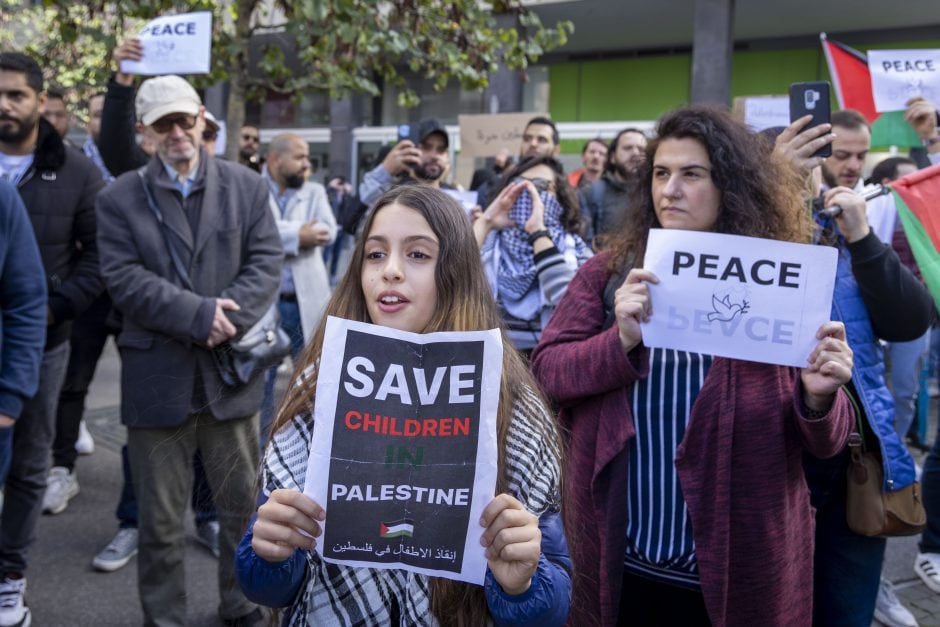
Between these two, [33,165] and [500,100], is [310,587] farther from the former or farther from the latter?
[500,100]

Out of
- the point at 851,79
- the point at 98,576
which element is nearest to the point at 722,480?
the point at 98,576

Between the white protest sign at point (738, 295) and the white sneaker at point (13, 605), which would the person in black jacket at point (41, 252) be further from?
the white protest sign at point (738, 295)

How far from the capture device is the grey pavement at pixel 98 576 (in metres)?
3.62

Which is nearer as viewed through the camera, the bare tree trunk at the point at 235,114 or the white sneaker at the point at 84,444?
the white sneaker at the point at 84,444

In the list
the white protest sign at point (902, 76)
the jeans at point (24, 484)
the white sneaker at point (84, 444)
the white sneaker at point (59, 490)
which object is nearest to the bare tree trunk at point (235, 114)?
the white sneaker at point (84, 444)

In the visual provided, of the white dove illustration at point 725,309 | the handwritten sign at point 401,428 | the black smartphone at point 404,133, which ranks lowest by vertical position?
the handwritten sign at point 401,428

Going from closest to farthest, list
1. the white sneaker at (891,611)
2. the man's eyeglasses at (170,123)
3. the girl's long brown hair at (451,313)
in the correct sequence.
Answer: the girl's long brown hair at (451,313)
the man's eyeglasses at (170,123)
the white sneaker at (891,611)

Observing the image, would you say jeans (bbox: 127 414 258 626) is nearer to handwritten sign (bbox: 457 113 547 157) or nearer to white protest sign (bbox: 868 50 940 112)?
white protest sign (bbox: 868 50 940 112)

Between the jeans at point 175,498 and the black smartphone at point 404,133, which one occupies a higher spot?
the black smartphone at point 404,133

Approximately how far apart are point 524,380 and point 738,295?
63 centimetres

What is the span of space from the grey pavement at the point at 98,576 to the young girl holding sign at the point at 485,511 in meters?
2.20

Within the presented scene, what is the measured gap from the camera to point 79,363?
4.76m

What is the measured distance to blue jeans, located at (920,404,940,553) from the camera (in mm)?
4082

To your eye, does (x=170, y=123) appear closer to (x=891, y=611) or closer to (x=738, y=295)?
(x=738, y=295)
